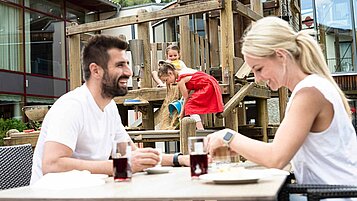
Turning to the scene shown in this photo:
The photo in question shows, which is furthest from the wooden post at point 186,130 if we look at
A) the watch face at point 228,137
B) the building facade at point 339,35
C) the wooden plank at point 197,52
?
the building facade at point 339,35

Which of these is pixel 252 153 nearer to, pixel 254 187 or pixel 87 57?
pixel 254 187

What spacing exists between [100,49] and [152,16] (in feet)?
12.5

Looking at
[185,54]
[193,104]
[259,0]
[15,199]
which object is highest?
[259,0]

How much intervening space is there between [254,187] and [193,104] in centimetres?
463

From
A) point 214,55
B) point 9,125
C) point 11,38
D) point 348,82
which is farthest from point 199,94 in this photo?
point 11,38

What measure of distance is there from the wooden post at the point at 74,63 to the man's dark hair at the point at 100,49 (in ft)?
15.2

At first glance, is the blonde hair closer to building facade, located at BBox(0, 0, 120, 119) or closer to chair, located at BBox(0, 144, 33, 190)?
chair, located at BBox(0, 144, 33, 190)

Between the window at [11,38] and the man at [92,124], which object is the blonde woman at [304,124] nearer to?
the man at [92,124]

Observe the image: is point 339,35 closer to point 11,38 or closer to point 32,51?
point 32,51

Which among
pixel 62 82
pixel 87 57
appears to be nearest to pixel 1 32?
pixel 62 82

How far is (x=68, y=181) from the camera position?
217 centimetres

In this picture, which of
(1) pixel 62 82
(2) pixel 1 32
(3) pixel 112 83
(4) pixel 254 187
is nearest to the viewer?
(4) pixel 254 187

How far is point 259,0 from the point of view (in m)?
8.84

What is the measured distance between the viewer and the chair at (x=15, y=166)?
3.11 metres
